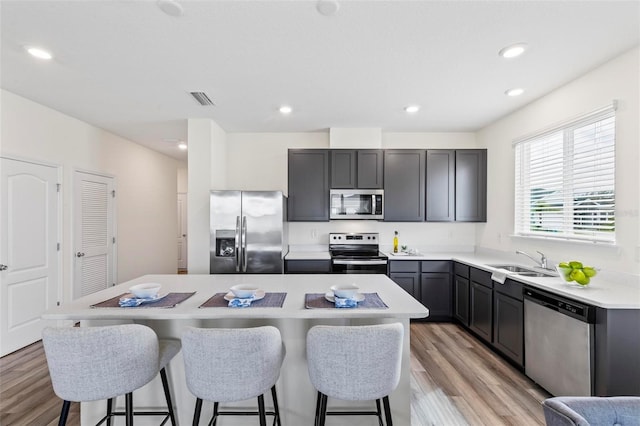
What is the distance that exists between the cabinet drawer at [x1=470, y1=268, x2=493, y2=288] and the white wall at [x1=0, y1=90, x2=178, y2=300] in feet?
16.1

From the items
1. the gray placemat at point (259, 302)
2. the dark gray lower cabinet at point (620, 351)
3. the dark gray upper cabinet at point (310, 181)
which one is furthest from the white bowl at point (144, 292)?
the dark gray lower cabinet at point (620, 351)

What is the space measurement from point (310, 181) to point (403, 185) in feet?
4.27

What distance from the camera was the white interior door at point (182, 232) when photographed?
25.2 ft

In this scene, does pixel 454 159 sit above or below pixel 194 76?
below

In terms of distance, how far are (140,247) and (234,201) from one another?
2905mm

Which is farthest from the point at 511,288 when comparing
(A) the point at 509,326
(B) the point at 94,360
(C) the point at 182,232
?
(C) the point at 182,232

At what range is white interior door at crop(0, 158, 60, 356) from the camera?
3172 millimetres

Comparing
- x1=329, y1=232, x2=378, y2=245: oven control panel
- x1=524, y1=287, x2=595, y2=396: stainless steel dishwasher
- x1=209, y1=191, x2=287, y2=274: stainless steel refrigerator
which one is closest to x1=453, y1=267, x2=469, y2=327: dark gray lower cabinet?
x1=524, y1=287, x2=595, y2=396: stainless steel dishwasher

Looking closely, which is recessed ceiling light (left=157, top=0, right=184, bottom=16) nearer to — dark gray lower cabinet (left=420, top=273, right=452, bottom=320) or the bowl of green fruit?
the bowl of green fruit

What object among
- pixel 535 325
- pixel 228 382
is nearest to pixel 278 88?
pixel 228 382

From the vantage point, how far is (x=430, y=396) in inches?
Result: 95.9

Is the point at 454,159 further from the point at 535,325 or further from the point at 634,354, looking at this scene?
the point at 634,354

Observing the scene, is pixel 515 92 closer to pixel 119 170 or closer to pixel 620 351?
pixel 620 351

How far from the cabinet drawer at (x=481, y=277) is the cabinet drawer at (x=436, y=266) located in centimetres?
45
